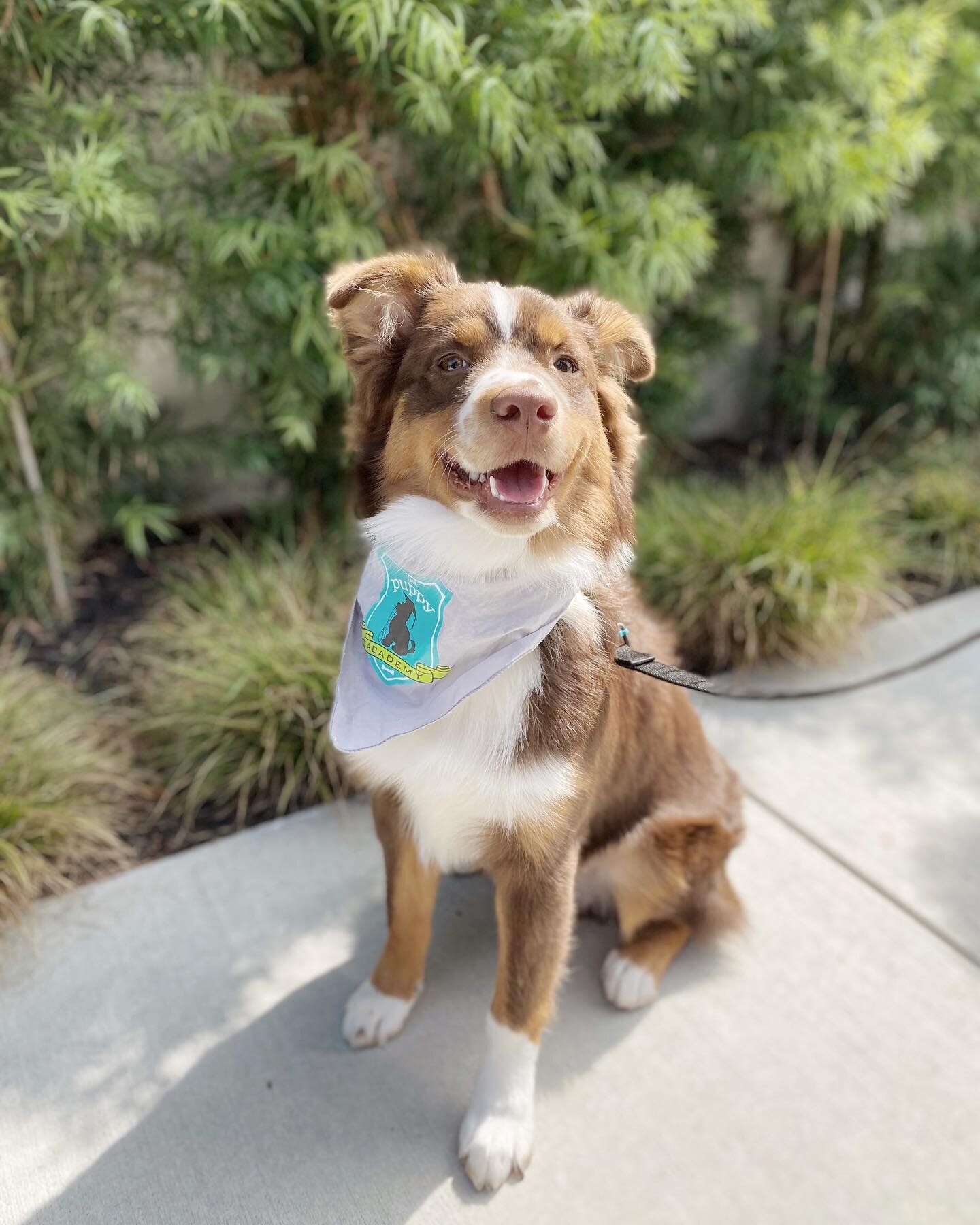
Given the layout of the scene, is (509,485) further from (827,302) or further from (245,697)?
(827,302)

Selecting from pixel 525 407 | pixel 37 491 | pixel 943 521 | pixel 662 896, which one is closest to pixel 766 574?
pixel 943 521

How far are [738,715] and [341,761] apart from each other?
1.45 metres

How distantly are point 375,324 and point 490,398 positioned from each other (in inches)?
15.9

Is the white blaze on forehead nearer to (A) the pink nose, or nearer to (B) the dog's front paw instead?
(A) the pink nose

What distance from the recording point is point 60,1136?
6.44ft

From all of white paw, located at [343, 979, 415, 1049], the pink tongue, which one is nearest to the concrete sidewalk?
white paw, located at [343, 979, 415, 1049]

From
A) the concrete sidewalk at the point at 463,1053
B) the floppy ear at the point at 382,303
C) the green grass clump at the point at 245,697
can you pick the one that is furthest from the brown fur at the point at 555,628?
the green grass clump at the point at 245,697

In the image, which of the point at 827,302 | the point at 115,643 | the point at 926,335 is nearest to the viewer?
the point at 115,643

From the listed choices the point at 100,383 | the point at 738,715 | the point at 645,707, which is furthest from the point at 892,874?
the point at 100,383

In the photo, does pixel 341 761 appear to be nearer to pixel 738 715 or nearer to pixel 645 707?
pixel 645 707

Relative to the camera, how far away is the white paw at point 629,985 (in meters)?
2.26

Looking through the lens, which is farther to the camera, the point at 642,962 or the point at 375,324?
the point at 642,962

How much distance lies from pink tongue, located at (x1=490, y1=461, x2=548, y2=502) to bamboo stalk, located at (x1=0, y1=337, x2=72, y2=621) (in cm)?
228

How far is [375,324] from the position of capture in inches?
71.3
